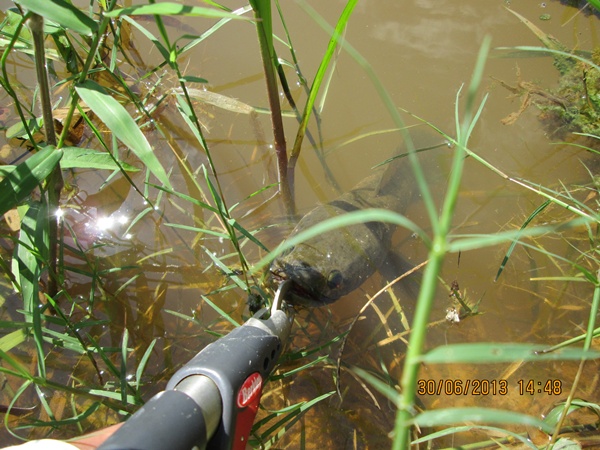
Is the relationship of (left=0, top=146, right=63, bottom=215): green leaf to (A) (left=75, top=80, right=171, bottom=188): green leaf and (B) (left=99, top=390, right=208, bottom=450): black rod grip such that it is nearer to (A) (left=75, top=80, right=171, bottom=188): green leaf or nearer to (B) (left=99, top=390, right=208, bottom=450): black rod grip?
(A) (left=75, top=80, right=171, bottom=188): green leaf

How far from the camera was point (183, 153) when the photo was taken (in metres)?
3.40

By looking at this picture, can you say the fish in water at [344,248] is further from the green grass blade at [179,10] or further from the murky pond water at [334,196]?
the green grass blade at [179,10]

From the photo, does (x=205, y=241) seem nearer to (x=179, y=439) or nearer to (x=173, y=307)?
(x=173, y=307)

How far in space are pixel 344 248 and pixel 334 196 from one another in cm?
79

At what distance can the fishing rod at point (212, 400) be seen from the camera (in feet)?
3.63

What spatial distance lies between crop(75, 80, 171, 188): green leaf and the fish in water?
107 cm

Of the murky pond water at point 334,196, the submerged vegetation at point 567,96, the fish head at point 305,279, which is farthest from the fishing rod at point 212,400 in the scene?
the submerged vegetation at point 567,96

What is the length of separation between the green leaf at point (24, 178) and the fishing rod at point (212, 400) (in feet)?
2.65

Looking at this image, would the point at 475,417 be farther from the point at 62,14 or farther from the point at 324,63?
the point at 324,63

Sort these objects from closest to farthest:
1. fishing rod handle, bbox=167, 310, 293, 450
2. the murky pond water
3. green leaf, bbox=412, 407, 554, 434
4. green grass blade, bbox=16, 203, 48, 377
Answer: green leaf, bbox=412, 407, 554, 434
fishing rod handle, bbox=167, 310, 293, 450
green grass blade, bbox=16, 203, 48, 377
the murky pond water

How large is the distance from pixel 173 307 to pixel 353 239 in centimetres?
119

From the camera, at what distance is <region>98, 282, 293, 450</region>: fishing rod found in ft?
3.63

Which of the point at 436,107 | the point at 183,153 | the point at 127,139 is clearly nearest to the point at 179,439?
the point at 127,139

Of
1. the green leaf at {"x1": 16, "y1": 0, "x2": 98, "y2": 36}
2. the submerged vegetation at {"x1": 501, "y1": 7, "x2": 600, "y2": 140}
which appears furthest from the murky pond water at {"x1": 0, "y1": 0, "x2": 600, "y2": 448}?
the green leaf at {"x1": 16, "y1": 0, "x2": 98, "y2": 36}
